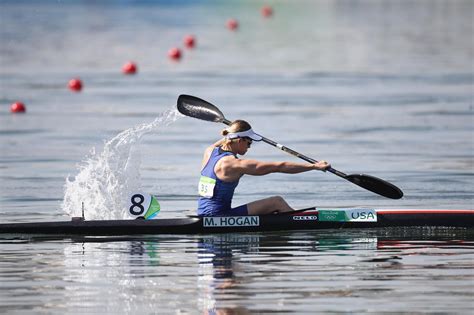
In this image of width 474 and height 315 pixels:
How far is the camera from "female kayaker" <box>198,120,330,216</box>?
15.2 m

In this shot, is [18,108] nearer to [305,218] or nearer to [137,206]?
[137,206]

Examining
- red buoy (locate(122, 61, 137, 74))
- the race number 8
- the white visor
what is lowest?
the race number 8

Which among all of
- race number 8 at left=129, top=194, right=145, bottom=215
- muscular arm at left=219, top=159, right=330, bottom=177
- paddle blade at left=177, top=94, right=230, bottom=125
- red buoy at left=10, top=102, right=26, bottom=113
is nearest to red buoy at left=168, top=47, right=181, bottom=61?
red buoy at left=10, top=102, right=26, bottom=113

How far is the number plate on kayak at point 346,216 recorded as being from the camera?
15.5 meters

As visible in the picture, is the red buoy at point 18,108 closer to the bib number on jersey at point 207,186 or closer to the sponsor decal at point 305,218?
the bib number on jersey at point 207,186

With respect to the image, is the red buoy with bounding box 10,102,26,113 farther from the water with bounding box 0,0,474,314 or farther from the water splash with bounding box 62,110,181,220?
the water splash with bounding box 62,110,181,220

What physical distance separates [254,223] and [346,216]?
1.01 metres

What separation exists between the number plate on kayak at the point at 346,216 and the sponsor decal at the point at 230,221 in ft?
2.41

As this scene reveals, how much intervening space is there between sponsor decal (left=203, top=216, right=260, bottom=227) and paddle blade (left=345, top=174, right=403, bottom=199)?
138cm

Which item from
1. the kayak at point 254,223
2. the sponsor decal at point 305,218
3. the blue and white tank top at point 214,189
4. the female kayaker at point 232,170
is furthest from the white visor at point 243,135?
the sponsor decal at point 305,218

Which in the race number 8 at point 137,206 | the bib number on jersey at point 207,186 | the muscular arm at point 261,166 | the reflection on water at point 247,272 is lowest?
the reflection on water at point 247,272

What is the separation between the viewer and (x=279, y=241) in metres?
15.0

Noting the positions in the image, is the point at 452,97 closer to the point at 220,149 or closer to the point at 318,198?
the point at 318,198

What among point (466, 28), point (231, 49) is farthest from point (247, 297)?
→ point (466, 28)
